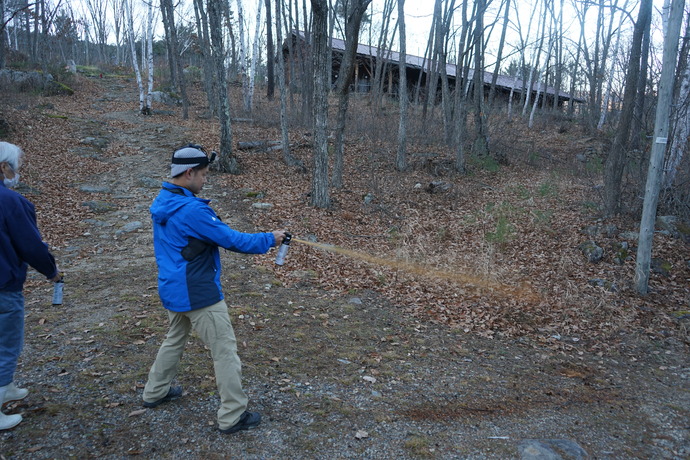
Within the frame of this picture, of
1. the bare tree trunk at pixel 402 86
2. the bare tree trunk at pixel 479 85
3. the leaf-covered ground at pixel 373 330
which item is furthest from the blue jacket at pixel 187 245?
the bare tree trunk at pixel 479 85

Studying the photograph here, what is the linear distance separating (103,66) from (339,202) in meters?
39.3

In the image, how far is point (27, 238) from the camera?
11.2 ft

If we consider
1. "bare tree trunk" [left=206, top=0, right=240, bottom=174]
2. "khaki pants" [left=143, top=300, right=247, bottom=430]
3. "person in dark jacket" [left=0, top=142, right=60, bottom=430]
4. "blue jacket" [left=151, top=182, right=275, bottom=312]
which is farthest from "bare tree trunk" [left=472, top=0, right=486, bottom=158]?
"person in dark jacket" [left=0, top=142, right=60, bottom=430]

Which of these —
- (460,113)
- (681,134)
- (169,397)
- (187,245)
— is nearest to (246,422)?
(169,397)

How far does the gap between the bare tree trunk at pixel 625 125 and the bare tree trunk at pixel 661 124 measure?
3.46 m

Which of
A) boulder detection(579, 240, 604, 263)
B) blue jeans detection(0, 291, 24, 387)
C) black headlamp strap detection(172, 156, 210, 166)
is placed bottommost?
boulder detection(579, 240, 604, 263)

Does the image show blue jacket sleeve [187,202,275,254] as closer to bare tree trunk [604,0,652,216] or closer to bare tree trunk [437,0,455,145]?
bare tree trunk [604,0,652,216]

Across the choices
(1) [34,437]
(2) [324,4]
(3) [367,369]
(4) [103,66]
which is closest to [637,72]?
(2) [324,4]

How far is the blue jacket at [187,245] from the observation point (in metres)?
3.39

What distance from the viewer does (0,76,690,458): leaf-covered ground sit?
3.90 m

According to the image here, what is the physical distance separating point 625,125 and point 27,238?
11.6 metres

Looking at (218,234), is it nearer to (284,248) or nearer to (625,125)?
(284,248)

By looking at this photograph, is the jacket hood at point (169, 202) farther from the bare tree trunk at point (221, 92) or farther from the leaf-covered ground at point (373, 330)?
the bare tree trunk at point (221, 92)

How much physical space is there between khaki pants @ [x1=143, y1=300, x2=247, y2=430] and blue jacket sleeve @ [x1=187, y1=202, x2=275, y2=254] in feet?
1.65
